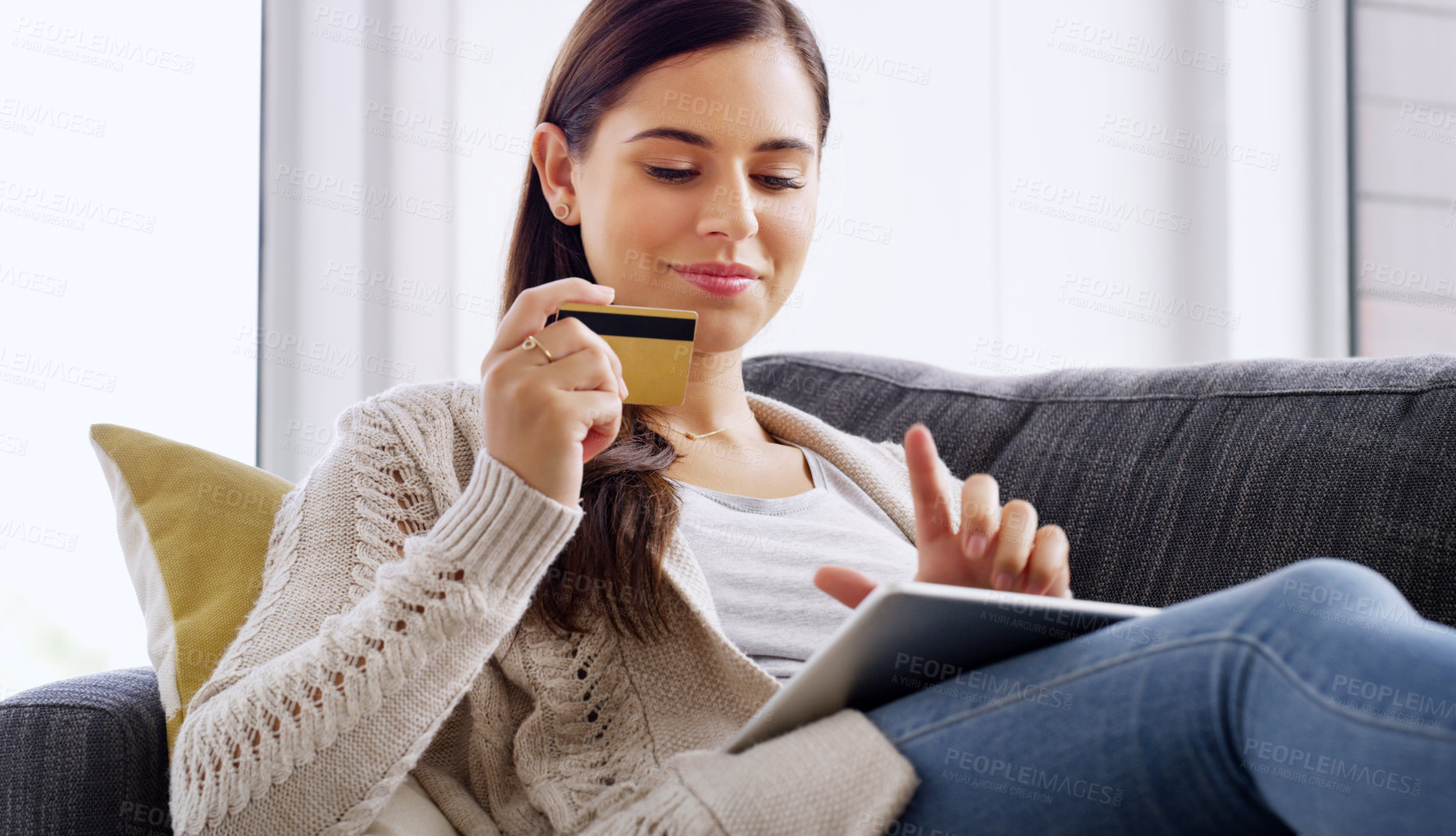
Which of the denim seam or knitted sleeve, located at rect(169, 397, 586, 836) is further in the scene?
knitted sleeve, located at rect(169, 397, 586, 836)

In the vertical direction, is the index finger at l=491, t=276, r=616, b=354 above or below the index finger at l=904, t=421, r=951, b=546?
above

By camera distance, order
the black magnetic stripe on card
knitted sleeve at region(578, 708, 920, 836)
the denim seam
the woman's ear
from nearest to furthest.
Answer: the denim seam → knitted sleeve at region(578, 708, 920, 836) → the black magnetic stripe on card → the woman's ear

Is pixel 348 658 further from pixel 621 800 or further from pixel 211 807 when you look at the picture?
pixel 621 800

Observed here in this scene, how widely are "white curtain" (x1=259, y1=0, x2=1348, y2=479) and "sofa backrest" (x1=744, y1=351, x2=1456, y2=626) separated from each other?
3.20 ft

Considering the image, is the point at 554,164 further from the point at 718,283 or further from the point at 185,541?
the point at 185,541

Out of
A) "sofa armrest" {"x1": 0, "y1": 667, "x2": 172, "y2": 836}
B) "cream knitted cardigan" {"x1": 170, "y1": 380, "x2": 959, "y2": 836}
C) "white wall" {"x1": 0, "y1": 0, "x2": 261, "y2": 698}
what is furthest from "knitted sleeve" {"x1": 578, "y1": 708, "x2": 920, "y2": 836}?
"white wall" {"x1": 0, "y1": 0, "x2": 261, "y2": 698}

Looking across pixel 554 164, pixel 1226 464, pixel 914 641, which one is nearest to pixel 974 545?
pixel 914 641

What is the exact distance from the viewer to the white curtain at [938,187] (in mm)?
2193

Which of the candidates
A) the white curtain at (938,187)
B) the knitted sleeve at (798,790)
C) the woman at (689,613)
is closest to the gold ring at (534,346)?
the woman at (689,613)

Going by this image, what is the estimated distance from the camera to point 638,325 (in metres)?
0.86

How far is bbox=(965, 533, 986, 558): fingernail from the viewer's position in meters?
0.86

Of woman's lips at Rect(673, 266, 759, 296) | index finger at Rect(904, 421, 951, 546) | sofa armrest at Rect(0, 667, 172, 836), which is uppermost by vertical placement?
woman's lips at Rect(673, 266, 759, 296)

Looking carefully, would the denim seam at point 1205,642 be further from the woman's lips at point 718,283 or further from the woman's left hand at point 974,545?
the woman's lips at point 718,283

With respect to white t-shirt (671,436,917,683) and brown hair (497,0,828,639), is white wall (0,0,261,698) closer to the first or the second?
brown hair (497,0,828,639)
